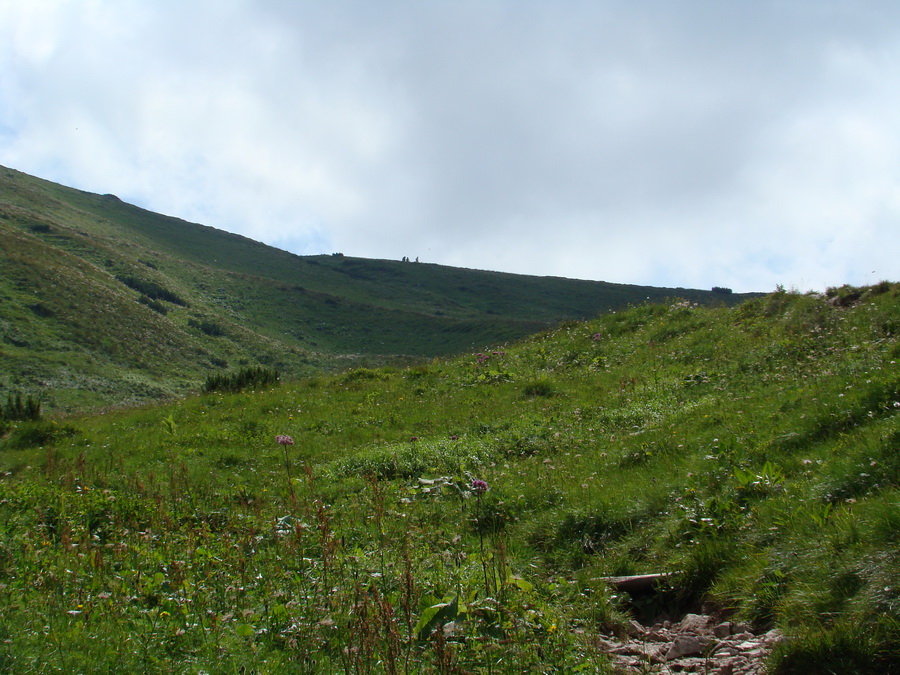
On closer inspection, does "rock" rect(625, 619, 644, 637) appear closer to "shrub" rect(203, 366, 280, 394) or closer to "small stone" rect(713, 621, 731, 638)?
"small stone" rect(713, 621, 731, 638)

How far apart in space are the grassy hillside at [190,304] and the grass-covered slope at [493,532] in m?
30.3

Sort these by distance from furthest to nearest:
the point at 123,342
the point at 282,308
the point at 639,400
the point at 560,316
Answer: the point at 560,316
the point at 282,308
the point at 123,342
the point at 639,400

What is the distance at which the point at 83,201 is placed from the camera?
118562 mm

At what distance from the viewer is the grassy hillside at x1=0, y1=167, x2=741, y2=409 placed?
45.8 metres

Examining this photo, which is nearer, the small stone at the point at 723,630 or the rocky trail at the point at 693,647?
the rocky trail at the point at 693,647

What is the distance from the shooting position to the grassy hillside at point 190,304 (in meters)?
45.8

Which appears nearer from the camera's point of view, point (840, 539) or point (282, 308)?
point (840, 539)

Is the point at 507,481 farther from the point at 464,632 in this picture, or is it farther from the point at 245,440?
the point at 245,440

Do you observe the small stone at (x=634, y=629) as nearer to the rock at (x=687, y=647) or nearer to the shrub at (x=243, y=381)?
the rock at (x=687, y=647)

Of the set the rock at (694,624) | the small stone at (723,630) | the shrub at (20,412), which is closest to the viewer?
the small stone at (723,630)

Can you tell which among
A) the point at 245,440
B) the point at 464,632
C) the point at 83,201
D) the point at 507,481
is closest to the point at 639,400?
the point at 507,481

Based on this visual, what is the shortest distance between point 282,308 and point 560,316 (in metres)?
44.1

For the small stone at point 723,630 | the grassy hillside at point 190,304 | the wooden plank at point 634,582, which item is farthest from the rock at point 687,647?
the grassy hillside at point 190,304

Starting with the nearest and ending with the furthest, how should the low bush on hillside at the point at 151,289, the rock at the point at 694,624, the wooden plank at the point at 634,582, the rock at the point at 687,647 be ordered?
the rock at the point at 687,647 → the rock at the point at 694,624 → the wooden plank at the point at 634,582 → the low bush on hillside at the point at 151,289
